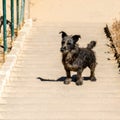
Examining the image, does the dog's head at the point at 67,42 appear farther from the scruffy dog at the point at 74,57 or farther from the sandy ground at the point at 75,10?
the sandy ground at the point at 75,10

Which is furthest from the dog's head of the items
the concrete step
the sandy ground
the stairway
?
the sandy ground

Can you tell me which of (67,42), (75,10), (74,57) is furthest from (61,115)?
(75,10)

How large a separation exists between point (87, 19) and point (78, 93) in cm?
1824

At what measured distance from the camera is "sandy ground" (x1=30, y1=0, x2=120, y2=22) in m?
31.4

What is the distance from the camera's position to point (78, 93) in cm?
1284

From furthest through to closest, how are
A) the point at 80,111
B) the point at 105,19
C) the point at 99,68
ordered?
1. the point at 105,19
2. the point at 99,68
3. the point at 80,111

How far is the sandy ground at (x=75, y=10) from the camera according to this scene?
3144 centimetres

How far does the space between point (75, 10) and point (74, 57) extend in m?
20.5

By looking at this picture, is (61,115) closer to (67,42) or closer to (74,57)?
(67,42)

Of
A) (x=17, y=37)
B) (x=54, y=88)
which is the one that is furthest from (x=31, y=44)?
(x=54, y=88)

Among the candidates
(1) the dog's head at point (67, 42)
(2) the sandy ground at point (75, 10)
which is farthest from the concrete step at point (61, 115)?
(2) the sandy ground at point (75, 10)

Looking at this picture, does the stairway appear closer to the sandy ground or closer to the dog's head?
the dog's head

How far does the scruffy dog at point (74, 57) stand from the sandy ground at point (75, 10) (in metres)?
17.5

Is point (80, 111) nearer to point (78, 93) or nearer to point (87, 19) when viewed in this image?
point (78, 93)
